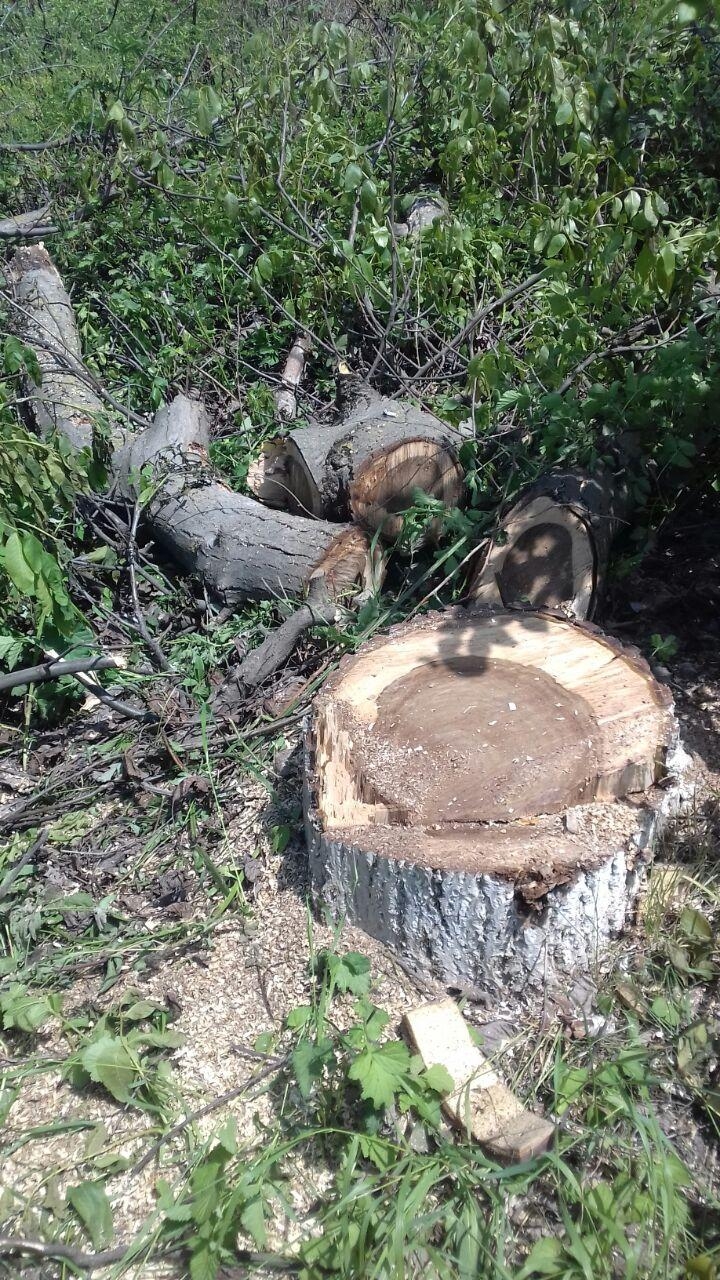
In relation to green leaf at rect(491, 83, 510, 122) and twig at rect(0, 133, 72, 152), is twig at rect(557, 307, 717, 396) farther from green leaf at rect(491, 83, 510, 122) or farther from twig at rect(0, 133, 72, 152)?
twig at rect(0, 133, 72, 152)

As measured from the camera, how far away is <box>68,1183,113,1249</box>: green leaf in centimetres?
164

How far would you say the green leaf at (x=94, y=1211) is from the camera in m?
1.64

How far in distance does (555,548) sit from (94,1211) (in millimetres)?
2057

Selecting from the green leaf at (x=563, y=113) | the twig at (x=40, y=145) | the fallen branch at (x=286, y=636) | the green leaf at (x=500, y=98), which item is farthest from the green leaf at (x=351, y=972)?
the twig at (x=40, y=145)

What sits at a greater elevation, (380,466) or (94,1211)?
(380,466)

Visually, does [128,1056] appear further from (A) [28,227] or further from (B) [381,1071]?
(A) [28,227]

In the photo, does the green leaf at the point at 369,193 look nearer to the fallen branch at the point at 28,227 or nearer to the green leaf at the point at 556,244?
the green leaf at the point at 556,244

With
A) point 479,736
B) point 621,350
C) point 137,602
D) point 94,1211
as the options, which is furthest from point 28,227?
point 94,1211

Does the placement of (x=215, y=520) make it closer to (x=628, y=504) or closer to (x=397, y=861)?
(x=628, y=504)

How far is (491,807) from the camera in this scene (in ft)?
6.25

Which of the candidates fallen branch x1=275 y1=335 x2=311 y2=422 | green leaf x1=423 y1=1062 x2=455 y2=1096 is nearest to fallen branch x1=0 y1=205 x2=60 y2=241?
fallen branch x1=275 y1=335 x2=311 y2=422

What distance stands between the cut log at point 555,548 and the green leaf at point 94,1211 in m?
1.82

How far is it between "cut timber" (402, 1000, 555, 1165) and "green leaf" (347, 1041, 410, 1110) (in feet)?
0.29

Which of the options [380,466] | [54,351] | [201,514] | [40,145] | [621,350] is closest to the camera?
[621,350]
